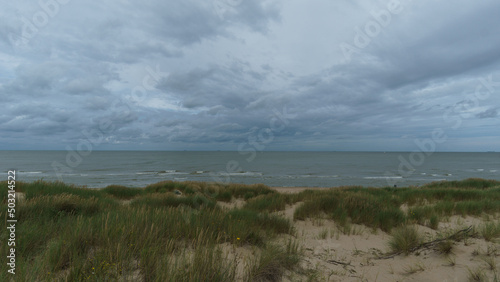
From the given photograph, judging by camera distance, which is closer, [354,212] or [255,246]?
[255,246]

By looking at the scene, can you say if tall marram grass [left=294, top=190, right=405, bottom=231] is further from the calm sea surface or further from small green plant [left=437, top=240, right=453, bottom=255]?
the calm sea surface

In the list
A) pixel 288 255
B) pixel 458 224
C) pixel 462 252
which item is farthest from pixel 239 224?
pixel 458 224

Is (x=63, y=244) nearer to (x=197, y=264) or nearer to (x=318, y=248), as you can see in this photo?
(x=197, y=264)

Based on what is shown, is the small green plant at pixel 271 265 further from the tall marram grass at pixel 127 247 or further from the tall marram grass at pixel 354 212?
the tall marram grass at pixel 354 212

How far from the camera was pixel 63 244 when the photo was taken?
3.24 metres

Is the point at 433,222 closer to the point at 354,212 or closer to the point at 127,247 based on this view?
the point at 354,212

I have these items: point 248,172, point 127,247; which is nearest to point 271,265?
point 127,247

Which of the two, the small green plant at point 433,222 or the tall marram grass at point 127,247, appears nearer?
the tall marram grass at point 127,247

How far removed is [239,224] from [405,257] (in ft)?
12.1

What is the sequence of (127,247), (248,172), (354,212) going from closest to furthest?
(127,247), (354,212), (248,172)

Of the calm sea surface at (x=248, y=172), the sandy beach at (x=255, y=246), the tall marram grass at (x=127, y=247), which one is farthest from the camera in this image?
the calm sea surface at (x=248, y=172)

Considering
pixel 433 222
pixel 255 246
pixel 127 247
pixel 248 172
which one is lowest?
pixel 248 172

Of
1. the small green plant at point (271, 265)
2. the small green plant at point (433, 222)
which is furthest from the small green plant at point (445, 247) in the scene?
the small green plant at point (271, 265)

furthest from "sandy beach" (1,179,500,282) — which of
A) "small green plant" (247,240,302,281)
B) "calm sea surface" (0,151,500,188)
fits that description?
"calm sea surface" (0,151,500,188)
